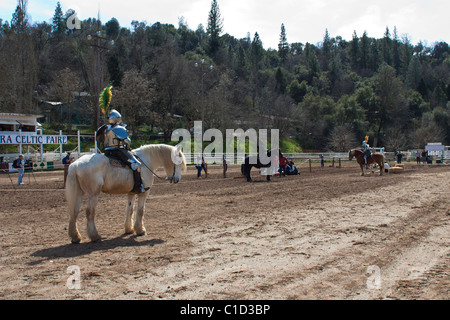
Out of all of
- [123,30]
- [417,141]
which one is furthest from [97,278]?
[123,30]

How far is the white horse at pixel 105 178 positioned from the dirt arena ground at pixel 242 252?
0.42 meters

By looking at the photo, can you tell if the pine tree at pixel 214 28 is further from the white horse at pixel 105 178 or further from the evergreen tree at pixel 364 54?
the white horse at pixel 105 178

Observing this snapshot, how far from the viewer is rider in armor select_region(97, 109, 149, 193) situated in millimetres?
7742

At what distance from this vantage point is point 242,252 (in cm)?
638

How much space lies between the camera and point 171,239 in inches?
295

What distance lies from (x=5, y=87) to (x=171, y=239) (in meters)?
45.1

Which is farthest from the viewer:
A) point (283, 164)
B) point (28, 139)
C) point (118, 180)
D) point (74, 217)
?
point (28, 139)

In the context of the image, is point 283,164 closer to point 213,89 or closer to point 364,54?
point 213,89

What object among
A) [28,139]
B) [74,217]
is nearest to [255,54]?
[28,139]

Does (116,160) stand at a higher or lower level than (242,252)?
higher

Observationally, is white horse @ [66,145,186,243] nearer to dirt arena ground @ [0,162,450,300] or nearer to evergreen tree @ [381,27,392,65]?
dirt arena ground @ [0,162,450,300]

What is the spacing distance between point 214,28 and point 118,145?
360 feet
